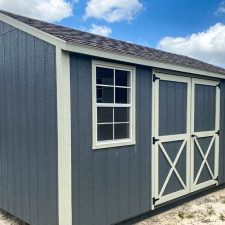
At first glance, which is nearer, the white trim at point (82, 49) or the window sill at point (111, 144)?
the white trim at point (82, 49)

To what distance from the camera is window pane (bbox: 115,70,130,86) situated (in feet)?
12.5

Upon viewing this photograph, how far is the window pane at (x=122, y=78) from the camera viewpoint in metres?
3.82

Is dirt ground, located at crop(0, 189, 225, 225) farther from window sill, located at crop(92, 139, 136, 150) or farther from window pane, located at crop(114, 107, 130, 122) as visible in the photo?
window pane, located at crop(114, 107, 130, 122)

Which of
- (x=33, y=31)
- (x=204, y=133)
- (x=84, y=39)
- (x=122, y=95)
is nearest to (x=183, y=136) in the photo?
(x=204, y=133)

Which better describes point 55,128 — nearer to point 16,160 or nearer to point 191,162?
point 16,160

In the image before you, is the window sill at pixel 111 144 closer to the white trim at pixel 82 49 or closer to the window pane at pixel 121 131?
the window pane at pixel 121 131

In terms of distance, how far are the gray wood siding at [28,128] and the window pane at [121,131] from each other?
0.98 meters

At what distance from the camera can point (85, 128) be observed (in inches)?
133

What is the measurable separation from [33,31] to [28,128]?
4.42 ft

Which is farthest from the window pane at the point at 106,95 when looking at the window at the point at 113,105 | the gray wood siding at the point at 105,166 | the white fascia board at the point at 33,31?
the white fascia board at the point at 33,31

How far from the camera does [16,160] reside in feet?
13.2

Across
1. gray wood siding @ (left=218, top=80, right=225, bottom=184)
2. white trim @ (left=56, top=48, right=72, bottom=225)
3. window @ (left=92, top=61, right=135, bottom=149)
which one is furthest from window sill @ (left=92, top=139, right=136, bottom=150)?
gray wood siding @ (left=218, top=80, right=225, bottom=184)

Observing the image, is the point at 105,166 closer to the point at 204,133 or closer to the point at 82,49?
the point at 82,49

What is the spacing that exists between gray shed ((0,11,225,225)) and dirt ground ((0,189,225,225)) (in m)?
0.20
